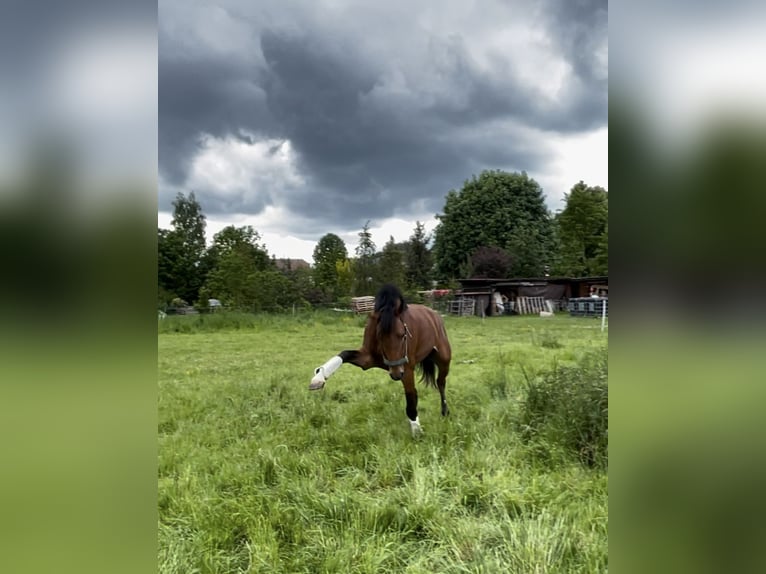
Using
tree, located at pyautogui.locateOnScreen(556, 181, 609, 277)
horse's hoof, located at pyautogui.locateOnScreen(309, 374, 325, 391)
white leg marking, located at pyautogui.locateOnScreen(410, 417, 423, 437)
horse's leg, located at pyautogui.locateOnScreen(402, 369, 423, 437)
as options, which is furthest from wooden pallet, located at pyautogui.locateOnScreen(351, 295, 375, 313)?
horse's hoof, located at pyautogui.locateOnScreen(309, 374, 325, 391)

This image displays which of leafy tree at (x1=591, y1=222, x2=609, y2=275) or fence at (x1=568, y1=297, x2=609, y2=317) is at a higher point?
leafy tree at (x1=591, y1=222, x2=609, y2=275)

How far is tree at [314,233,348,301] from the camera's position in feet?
45.6

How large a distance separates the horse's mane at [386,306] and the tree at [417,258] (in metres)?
7.27

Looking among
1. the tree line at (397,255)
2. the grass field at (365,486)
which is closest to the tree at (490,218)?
the tree line at (397,255)

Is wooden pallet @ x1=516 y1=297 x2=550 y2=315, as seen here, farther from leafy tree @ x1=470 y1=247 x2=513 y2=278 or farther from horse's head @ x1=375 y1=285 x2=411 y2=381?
horse's head @ x1=375 y1=285 x2=411 y2=381

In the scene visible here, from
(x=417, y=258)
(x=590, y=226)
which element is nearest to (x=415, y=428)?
(x=590, y=226)

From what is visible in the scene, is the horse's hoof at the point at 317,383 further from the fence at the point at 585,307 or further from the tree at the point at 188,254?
the fence at the point at 585,307

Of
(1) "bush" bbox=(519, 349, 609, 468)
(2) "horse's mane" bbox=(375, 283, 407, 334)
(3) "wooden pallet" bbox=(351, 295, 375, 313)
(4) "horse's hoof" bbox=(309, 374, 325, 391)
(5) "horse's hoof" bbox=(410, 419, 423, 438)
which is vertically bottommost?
(5) "horse's hoof" bbox=(410, 419, 423, 438)

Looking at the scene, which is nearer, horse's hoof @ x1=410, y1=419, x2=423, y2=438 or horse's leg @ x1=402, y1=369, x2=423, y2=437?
horse's hoof @ x1=410, y1=419, x2=423, y2=438

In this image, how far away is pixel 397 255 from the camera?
33.8 feet

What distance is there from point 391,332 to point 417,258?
30.0ft

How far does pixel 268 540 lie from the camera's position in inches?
97.5

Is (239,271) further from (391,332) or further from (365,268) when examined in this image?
(391,332)

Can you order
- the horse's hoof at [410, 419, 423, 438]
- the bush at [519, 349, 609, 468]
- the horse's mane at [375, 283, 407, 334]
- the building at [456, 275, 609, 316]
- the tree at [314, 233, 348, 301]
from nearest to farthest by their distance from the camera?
the bush at [519, 349, 609, 468]
the horse's mane at [375, 283, 407, 334]
the horse's hoof at [410, 419, 423, 438]
the tree at [314, 233, 348, 301]
the building at [456, 275, 609, 316]
